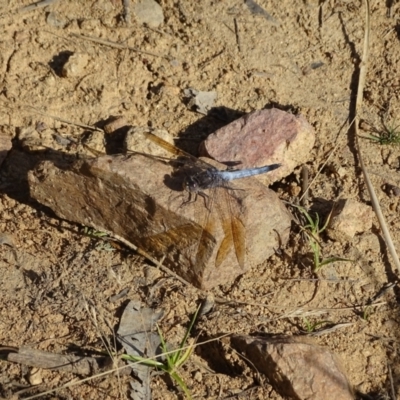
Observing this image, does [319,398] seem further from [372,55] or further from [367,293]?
[372,55]

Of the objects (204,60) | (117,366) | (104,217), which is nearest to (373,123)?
(204,60)

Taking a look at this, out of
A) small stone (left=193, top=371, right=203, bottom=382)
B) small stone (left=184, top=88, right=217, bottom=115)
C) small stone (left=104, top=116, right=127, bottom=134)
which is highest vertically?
small stone (left=184, top=88, right=217, bottom=115)

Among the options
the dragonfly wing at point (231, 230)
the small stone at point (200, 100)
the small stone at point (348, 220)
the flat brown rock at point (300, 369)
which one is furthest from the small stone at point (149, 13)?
the flat brown rock at point (300, 369)

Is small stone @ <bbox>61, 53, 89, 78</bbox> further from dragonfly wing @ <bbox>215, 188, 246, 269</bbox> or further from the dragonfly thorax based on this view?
dragonfly wing @ <bbox>215, 188, 246, 269</bbox>

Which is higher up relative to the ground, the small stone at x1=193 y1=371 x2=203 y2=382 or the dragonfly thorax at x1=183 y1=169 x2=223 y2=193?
the dragonfly thorax at x1=183 y1=169 x2=223 y2=193

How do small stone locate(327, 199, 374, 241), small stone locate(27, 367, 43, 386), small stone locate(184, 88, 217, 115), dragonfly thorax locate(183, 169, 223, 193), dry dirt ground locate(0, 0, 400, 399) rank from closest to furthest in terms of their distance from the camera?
small stone locate(27, 367, 43, 386), dry dirt ground locate(0, 0, 400, 399), dragonfly thorax locate(183, 169, 223, 193), small stone locate(327, 199, 374, 241), small stone locate(184, 88, 217, 115)

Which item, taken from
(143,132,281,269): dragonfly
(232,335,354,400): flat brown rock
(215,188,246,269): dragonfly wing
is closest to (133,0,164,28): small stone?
(143,132,281,269): dragonfly

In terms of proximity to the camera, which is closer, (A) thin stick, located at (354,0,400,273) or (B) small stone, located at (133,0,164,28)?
(A) thin stick, located at (354,0,400,273)

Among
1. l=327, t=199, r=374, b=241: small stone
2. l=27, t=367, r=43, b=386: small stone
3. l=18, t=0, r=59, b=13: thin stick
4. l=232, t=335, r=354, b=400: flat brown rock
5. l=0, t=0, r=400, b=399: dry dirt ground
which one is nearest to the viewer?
l=232, t=335, r=354, b=400: flat brown rock

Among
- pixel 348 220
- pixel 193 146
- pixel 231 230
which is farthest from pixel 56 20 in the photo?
pixel 348 220
